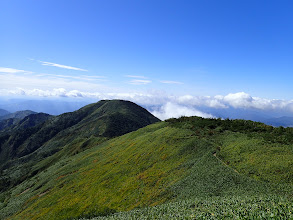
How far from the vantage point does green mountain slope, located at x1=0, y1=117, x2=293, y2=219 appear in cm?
1875

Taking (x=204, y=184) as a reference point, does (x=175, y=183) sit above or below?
below

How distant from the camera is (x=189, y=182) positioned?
30609 mm

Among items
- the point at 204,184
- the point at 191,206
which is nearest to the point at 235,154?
the point at 204,184

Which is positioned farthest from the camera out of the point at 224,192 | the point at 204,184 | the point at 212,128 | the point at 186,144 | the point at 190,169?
the point at 212,128

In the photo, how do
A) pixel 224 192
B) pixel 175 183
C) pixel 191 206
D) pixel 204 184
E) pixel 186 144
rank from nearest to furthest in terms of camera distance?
pixel 191 206 → pixel 224 192 → pixel 204 184 → pixel 175 183 → pixel 186 144

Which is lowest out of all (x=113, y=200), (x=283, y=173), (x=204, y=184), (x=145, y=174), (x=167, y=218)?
(x=113, y=200)

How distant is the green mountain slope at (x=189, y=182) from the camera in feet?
61.5

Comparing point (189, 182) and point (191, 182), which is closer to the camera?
point (191, 182)

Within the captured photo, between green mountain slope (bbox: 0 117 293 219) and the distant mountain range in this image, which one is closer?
the distant mountain range

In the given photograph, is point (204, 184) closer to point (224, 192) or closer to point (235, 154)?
point (224, 192)

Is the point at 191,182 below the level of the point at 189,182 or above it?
above

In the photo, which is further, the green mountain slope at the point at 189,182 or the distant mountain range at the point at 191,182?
the green mountain slope at the point at 189,182

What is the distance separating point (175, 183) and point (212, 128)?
104 feet

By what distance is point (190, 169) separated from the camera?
3547cm
